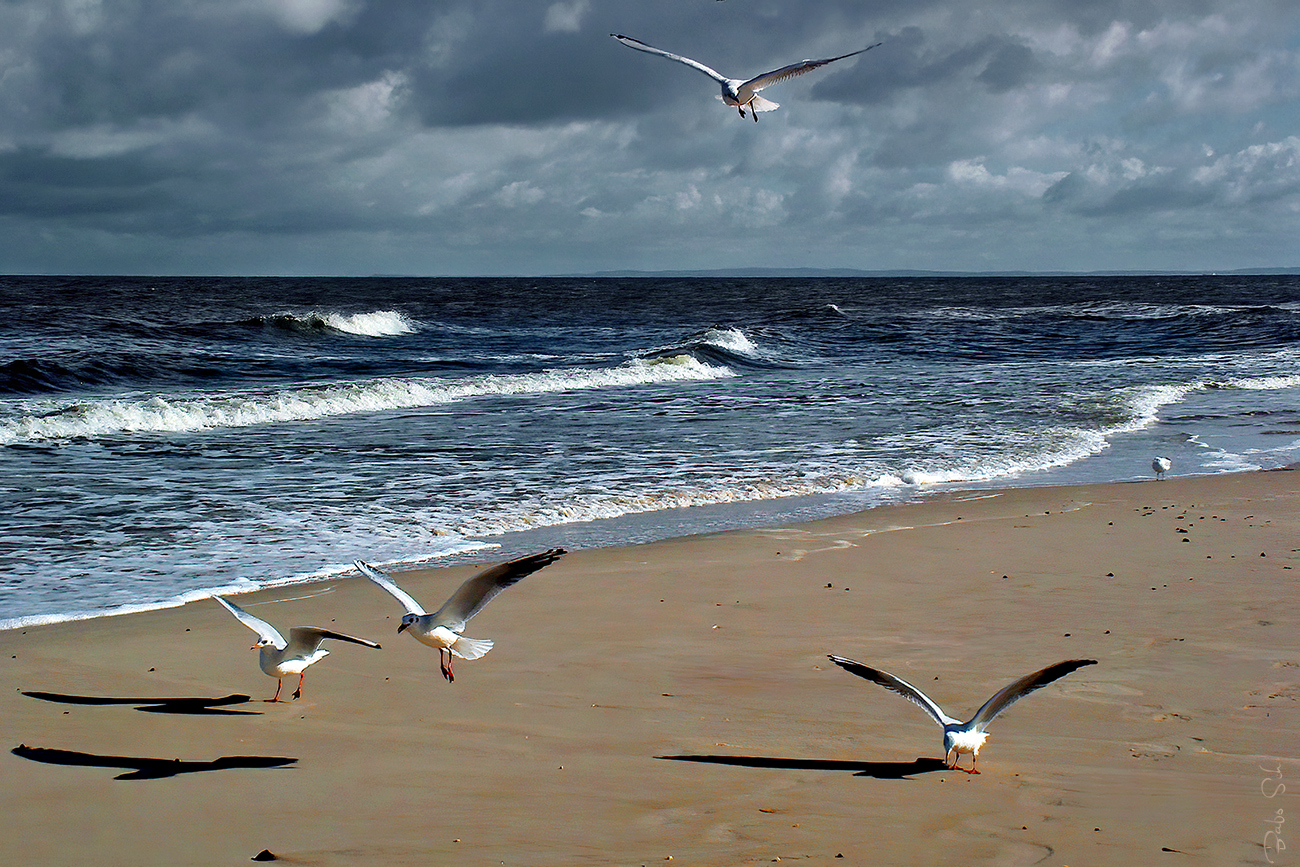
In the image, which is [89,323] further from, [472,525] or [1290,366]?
[1290,366]

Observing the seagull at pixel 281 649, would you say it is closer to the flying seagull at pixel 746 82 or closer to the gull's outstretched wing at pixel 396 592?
the gull's outstretched wing at pixel 396 592

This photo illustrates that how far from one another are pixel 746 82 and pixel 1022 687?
15.0 feet

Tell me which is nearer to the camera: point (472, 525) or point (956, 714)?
point (956, 714)

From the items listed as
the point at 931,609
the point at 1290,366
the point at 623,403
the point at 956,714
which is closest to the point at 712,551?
the point at 931,609

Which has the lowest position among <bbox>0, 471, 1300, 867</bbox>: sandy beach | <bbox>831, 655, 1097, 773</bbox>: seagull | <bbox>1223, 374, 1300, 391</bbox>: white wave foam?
<bbox>0, 471, 1300, 867</bbox>: sandy beach

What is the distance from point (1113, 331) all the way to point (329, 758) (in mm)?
38816

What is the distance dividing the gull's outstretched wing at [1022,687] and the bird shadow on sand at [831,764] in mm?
356

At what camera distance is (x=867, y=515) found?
9.18 meters

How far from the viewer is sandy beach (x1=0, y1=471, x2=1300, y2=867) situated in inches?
130

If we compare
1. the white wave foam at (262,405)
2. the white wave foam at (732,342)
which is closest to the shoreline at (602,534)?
the white wave foam at (262,405)

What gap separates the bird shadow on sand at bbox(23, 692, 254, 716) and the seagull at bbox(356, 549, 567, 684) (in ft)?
2.72

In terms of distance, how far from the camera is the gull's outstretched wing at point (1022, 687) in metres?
3.42

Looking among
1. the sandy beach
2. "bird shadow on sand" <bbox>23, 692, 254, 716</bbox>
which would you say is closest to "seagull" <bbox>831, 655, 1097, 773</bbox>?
the sandy beach

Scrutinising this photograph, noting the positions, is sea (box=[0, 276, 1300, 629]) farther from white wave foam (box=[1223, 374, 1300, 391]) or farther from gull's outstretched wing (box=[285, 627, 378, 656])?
gull's outstretched wing (box=[285, 627, 378, 656])
